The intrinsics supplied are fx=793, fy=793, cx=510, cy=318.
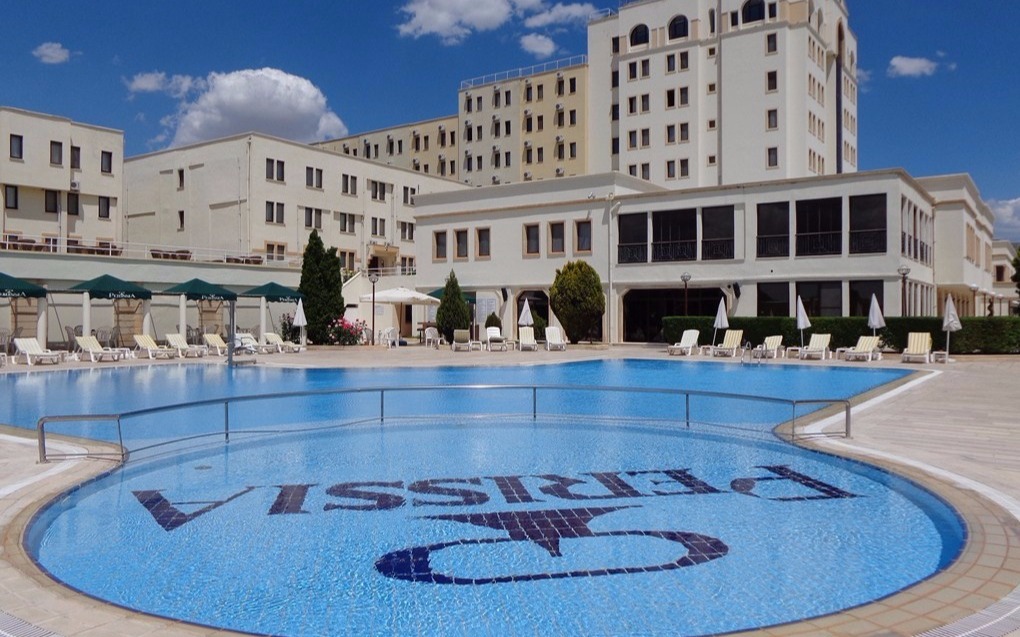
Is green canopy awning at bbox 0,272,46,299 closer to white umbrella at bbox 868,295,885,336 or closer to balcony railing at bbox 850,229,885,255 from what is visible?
white umbrella at bbox 868,295,885,336

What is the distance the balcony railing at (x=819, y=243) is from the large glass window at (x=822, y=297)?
1161 millimetres

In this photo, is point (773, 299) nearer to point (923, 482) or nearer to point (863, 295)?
point (863, 295)

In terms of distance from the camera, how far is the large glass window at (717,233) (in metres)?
32.7

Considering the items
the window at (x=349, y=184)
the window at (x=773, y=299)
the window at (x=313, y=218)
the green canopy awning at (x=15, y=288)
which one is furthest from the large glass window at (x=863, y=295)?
the window at (x=349, y=184)

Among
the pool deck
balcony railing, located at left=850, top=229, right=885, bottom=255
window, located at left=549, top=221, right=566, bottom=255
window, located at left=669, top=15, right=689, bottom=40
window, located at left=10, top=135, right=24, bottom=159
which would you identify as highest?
window, located at left=669, top=15, right=689, bottom=40

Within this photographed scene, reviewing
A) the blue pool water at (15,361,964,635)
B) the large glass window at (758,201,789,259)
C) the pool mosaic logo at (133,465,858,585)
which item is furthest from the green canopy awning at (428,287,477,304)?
the pool mosaic logo at (133,465,858,585)

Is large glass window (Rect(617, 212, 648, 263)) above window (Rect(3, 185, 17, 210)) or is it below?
below

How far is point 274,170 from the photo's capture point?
47844 mm

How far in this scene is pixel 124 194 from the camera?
171ft

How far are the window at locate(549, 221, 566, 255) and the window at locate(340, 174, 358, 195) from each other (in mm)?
20466

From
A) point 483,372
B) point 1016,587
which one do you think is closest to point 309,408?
point 483,372

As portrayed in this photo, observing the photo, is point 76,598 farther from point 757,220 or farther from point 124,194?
point 124,194

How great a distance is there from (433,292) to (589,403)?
78.9 ft

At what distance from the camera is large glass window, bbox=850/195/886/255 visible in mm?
29469
